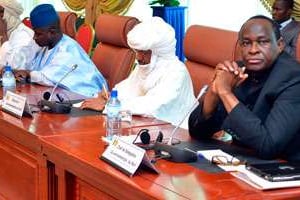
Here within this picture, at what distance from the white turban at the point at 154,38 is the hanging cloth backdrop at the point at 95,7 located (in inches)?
117

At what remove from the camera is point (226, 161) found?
1.80 metres

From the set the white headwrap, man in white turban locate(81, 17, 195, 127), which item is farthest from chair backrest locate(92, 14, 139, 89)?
the white headwrap

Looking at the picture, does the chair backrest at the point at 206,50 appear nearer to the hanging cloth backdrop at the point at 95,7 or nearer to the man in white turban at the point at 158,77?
the man in white turban at the point at 158,77

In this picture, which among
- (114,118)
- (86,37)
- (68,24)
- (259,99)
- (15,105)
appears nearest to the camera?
(259,99)

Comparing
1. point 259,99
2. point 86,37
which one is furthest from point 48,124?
point 86,37

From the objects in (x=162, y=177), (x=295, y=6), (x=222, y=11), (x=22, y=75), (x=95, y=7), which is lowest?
(x=22, y=75)

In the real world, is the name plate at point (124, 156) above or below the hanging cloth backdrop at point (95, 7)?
above

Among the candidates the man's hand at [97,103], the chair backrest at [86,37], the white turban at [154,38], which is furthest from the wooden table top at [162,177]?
the chair backrest at [86,37]

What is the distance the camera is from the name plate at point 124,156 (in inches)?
65.8

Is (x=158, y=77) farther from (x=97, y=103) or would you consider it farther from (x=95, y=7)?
(x=95, y=7)

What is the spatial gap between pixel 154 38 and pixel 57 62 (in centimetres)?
98

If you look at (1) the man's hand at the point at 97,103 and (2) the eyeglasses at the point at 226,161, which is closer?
(2) the eyeglasses at the point at 226,161

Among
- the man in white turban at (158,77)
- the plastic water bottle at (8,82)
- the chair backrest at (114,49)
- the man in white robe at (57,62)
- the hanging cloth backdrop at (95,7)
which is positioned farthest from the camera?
the hanging cloth backdrop at (95,7)

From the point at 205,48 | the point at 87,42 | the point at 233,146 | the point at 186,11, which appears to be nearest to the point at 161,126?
the point at 233,146
